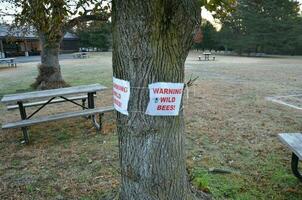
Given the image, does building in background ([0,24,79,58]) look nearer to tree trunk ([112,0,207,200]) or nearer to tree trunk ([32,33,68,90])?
tree trunk ([32,33,68,90])

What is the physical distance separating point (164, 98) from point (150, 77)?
0.18 metres

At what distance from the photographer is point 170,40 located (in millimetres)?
1891

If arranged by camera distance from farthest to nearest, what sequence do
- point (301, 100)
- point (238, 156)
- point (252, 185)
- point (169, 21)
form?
1. point (301, 100)
2. point (238, 156)
3. point (252, 185)
4. point (169, 21)

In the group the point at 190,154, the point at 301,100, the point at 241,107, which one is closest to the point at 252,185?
the point at 190,154

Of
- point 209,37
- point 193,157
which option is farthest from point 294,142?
point 209,37

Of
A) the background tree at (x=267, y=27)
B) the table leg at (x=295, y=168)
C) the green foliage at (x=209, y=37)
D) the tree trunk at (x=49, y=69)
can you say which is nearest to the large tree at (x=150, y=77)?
the table leg at (x=295, y=168)

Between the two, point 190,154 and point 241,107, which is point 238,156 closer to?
point 190,154

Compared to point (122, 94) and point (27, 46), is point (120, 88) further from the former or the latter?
point (27, 46)

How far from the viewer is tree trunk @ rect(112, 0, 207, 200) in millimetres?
1824

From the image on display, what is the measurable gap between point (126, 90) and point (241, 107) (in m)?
5.01

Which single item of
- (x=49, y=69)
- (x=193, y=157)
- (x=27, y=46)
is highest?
(x=49, y=69)

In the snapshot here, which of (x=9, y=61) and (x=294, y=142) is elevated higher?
(x=294, y=142)

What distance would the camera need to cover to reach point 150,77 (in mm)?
1932

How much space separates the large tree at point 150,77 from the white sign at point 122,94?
0.03 meters
